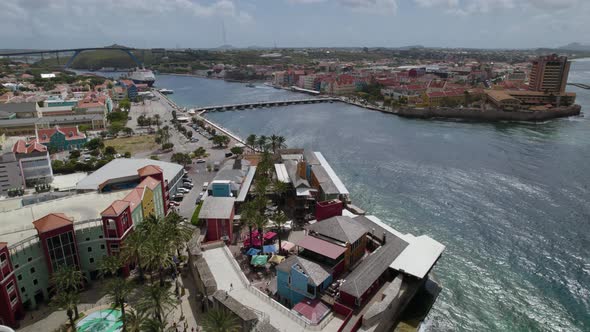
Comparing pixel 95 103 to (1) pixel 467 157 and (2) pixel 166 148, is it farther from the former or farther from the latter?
(1) pixel 467 157

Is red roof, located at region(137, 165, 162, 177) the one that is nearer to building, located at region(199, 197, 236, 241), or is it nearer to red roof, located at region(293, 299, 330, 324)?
building, located at region(199, 197, 236, 241)

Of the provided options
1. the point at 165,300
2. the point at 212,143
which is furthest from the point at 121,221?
the point at 212,143

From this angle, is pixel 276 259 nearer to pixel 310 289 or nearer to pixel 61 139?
pixel 310 289

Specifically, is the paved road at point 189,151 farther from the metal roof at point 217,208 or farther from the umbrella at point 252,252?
the umbrella at point 252,252

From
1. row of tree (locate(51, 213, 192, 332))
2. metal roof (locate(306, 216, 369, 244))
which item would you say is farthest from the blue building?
row of tree (locate(51, 213, 192, 332))

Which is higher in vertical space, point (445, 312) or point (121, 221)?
point (121, 221)

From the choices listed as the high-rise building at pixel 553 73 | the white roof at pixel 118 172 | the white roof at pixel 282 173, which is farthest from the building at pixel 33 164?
the high-rise building at pixel 553 73
